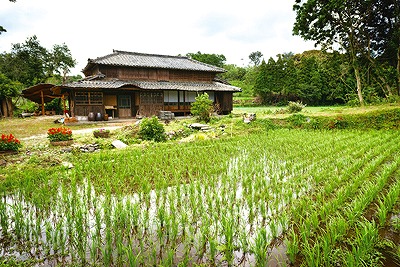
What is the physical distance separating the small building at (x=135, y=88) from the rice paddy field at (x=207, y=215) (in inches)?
482

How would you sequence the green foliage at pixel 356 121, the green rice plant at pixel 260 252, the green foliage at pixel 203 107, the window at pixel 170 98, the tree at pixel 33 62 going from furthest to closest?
the tree at pixel 33 62, the window at pixel 170 98, the green foliage at pixel 203 107, the green foliage at pixel 356 121, the green rice plant at pixel 260 252

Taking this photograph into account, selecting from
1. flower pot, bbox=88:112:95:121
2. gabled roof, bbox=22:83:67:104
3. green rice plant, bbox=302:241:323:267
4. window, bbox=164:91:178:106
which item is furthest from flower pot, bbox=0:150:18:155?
window, bbox=164:91:178:106

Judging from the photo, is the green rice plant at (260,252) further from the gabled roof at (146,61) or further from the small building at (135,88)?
the gabled roof at (146,61)

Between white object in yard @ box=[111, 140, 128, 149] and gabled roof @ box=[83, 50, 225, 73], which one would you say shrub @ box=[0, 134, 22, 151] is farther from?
gabled roof @ box=[83, 50, 225, 73]

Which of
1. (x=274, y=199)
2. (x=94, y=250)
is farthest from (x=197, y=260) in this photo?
(x=274, y=199)

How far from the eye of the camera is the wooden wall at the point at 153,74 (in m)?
19.8

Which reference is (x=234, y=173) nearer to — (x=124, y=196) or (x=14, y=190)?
(x=124, y=196)

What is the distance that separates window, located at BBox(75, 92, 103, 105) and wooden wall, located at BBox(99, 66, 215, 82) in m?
2.73

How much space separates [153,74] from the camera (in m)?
21.4

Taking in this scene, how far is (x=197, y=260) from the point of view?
2516 millimetres

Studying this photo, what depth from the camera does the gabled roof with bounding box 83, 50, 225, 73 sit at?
64.4 feet

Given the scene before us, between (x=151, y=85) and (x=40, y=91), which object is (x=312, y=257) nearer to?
(x=151, y=85)

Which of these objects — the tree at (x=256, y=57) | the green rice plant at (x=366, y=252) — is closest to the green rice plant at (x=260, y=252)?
the green rice plant at (x=366, y=252)

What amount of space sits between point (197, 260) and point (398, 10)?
67.4 feet
